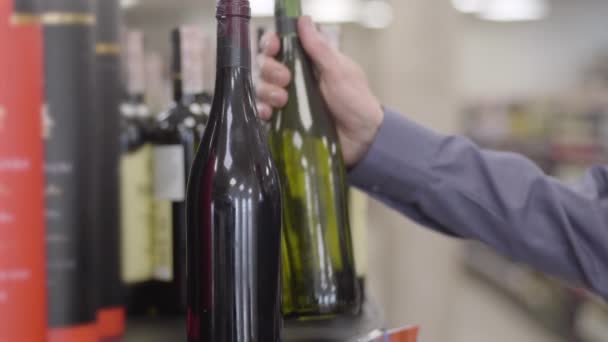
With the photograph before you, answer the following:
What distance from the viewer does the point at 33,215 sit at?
534mm

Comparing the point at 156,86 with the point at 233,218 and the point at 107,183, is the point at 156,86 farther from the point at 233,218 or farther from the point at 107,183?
the point at 233,218

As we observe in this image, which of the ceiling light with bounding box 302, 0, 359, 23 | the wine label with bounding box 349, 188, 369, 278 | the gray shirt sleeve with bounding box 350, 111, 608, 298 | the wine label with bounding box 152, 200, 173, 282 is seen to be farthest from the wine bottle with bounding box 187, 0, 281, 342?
the ceiling light with bounding box 302, 0, 359, 23

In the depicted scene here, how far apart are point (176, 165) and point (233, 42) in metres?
0.36

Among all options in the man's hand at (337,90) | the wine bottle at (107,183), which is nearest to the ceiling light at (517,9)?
the man's hand at (337,90)

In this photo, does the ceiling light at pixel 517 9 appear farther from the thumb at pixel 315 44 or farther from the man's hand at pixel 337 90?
the thumb at pixel 315 44

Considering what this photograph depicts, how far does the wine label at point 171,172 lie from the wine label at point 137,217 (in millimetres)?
62

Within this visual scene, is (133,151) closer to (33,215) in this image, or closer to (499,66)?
(33,215)

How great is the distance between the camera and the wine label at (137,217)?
36.8 inches

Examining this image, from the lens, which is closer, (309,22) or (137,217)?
(309,22)

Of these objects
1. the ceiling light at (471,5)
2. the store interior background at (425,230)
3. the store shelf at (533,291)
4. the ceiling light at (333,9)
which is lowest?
the store shelf at (533,291)

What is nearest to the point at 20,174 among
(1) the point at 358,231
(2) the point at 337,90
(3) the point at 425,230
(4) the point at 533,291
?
(2) the point at 337,90

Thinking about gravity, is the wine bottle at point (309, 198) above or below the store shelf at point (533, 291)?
above

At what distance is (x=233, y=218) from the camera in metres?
0.51

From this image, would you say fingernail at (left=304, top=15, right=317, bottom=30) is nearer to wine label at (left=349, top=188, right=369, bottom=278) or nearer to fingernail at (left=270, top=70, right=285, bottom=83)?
fingernail at (left=270, top=70, right=285, bottom=83)
